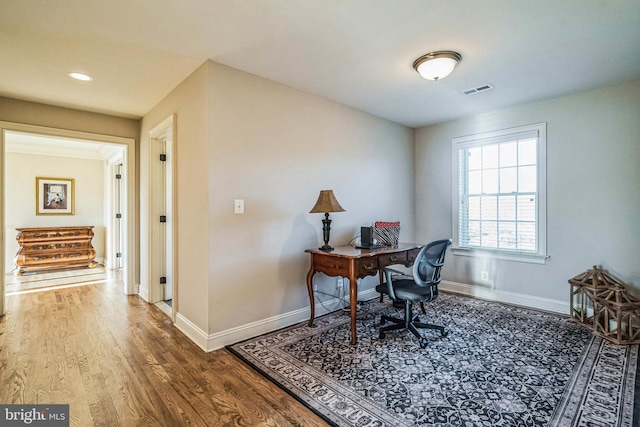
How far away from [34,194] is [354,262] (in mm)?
6547

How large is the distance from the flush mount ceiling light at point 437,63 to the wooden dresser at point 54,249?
257 inches

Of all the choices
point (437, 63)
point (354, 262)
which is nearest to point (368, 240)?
point (354, 262)

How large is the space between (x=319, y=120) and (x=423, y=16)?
60.5 inches

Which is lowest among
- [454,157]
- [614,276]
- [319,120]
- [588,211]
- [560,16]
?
[614,276]

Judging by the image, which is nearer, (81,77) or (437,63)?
(437,63)

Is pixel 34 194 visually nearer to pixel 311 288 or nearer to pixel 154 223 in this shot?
pixel 154 223

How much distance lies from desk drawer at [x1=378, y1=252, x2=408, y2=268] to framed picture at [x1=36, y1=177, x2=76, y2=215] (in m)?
6.45

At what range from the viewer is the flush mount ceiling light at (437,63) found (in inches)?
93.7

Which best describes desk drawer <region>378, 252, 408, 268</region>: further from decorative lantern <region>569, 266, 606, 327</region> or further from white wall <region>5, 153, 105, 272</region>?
white wall <region>5, 153, 105, 272</region>

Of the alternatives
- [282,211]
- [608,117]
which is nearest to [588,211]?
[608,117]

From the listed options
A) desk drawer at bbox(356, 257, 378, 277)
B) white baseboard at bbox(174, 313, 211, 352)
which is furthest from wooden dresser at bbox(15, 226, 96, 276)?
desk drawer at bbox(356, 257, 378, 277)

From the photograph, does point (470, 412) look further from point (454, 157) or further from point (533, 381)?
point (454, 157)

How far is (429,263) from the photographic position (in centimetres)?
257

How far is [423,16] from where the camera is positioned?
1.93 metres
